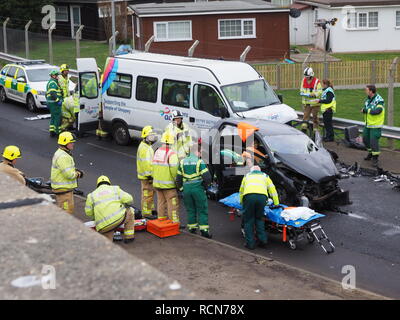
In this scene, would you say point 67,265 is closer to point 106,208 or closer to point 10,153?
point 106,208

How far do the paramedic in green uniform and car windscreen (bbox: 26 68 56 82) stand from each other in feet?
36.3

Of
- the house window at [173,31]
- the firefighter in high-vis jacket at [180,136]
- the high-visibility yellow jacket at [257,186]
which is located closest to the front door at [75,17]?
the house window at [173,31]

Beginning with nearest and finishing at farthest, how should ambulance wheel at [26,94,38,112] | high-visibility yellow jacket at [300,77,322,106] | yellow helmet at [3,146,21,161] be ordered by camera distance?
yellow helmet at [3,146,21,161] < high-visibility yellow jacket at [300,77,322,106] < ambulance wheel at [26,94,38,112]

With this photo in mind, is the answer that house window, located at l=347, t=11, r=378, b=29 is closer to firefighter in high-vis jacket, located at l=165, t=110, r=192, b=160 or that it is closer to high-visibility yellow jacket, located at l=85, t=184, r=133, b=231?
firefighter in high-vis jacket, located at l=165, t=110, r=192, b=160

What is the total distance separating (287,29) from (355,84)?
8925 mm

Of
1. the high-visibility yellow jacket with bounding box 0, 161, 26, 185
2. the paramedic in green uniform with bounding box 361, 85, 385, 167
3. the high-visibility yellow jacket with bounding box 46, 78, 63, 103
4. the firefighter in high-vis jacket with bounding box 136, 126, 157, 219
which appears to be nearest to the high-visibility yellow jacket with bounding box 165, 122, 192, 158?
the firefighter in high-vis jacket with bounding box 136, 126, 157, 219

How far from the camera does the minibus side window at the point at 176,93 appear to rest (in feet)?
54.6

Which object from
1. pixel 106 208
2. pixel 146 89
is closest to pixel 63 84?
pixel 146 89

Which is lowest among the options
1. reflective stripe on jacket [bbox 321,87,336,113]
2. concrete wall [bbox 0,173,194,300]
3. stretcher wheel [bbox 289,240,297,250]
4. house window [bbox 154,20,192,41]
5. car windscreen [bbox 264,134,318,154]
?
stretcher wheel [bbox 289,240,297,250]

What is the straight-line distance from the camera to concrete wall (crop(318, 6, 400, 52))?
39062 millimetres

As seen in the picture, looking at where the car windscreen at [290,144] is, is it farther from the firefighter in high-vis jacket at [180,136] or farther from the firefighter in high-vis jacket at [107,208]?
the firefighter in high-vis jacket at [107,208]

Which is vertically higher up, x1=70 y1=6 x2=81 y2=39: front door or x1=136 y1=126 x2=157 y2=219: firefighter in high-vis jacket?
x1=70 y1=6 x2=81 y2=39: front door
